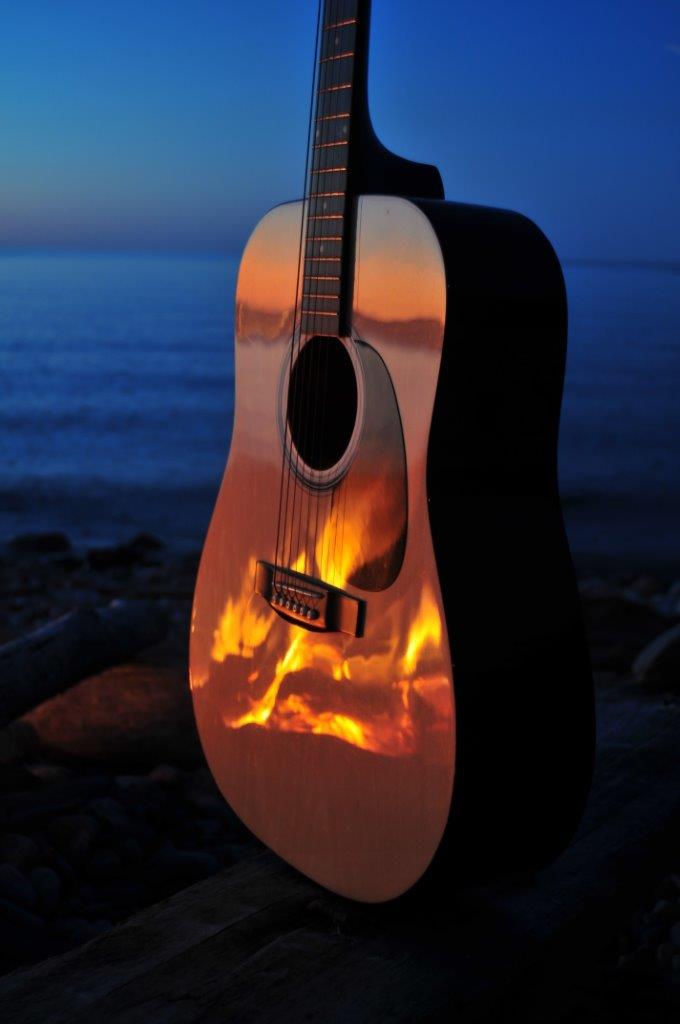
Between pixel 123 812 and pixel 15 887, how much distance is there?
444mm

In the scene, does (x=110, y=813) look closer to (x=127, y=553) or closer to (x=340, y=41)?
(x=340, y=41)

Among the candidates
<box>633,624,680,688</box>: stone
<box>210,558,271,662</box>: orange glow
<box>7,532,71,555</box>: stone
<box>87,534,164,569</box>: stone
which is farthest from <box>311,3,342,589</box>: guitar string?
<box>7,532,71,555</box>: stone

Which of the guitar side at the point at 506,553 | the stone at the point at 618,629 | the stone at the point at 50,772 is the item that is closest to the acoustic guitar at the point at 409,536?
the guitar side at the point at 506,553

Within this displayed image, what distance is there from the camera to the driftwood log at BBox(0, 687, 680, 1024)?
6.04 ft

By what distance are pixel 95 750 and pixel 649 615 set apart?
2502 millimetres

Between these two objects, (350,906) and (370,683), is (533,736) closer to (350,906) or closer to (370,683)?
(370,683)

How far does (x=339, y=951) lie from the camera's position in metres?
1.99

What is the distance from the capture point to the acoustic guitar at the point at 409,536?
1.90 metres

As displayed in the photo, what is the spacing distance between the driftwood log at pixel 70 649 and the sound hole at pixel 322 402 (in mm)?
1289

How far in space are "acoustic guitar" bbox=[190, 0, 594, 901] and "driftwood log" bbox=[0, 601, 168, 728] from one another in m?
1.04

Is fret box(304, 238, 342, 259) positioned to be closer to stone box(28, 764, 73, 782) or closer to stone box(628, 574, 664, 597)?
stone box(28, 764, 73, 782)

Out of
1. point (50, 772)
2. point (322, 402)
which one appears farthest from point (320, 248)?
point (50, 772)

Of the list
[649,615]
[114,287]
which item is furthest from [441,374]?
[114,287]

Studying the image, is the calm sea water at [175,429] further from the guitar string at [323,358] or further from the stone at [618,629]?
the guitar string at [323,358]
